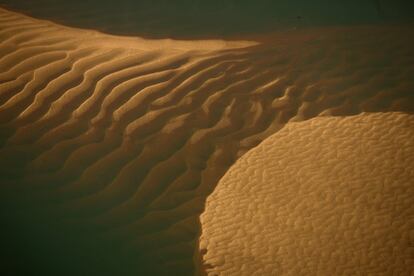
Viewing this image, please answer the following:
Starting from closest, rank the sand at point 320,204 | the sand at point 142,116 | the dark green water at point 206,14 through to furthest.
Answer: the sand at point 320,204, the sand at point 142,116, the dark green water at point 206,14

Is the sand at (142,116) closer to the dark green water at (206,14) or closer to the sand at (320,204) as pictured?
the sand at (320,204)

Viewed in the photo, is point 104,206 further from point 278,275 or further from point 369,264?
point 369,264

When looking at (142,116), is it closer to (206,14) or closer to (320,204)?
(320,204)

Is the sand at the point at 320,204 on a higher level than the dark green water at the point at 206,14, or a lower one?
lower

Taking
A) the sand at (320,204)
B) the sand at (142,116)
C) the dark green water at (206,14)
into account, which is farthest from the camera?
the dark green water at (206,14)

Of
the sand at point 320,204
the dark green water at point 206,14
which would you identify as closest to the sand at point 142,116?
the sand at point 320,204

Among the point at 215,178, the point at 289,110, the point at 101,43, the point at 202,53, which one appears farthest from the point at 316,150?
the point at 101,43
